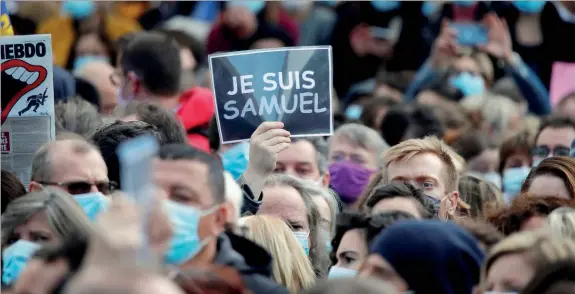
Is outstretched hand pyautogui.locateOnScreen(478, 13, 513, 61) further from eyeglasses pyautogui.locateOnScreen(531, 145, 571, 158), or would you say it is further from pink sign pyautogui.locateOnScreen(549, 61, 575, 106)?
eyeglasses pyautogui.locateOnScreen(531, 145, 571, 158)

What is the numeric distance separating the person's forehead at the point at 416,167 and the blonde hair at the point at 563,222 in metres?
1.59

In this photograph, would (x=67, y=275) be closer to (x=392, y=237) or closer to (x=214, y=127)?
(x=392, y=237)

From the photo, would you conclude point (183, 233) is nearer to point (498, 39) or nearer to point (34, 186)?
point (34, 186)

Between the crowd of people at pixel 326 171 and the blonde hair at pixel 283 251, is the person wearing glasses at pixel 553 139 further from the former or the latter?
the blonde hair at pixel 283 251

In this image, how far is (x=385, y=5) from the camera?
16.2 m

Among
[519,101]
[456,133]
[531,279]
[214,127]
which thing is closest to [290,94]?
[214,127]

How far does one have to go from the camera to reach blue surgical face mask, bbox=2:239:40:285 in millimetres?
6180

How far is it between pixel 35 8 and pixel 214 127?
24.8ft

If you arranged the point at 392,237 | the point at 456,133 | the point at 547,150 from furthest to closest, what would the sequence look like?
the point at 456,133 < the point at 547,150 < the point at 392,237

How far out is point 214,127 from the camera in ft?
30.9

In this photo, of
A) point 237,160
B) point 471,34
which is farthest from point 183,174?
point 471,34

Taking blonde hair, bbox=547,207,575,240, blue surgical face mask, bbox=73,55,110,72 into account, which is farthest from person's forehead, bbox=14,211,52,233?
blue surgical face mask, bbox=73,55,110,72

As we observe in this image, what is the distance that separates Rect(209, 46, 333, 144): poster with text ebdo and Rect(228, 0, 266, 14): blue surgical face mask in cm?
748

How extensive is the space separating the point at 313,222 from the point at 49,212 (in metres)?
2.12
